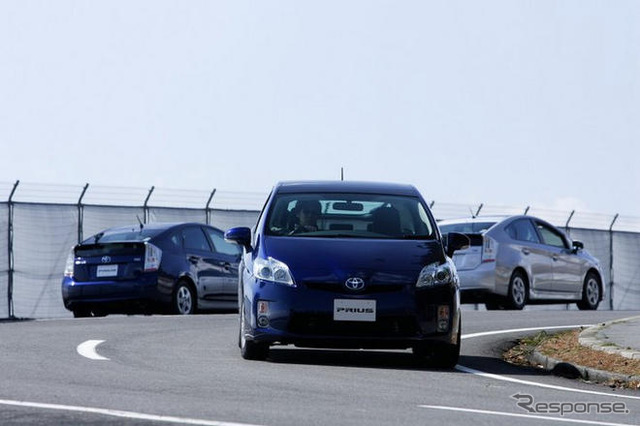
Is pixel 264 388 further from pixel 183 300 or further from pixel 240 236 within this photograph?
pixel 183 300

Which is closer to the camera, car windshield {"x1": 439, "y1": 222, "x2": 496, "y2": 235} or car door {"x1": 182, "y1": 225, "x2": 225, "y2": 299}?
car door {"x1": 182, "y1": 225, "x2": 225, "y2": 299}

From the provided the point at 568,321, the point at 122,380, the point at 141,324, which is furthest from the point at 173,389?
the point at 568,321

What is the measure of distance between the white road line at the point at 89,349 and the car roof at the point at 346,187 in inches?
89.4

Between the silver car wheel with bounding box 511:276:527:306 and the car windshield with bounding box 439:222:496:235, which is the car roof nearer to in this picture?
the car windshield with bounding box 439:222:496:235

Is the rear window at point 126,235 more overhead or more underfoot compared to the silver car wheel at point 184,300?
more overhead

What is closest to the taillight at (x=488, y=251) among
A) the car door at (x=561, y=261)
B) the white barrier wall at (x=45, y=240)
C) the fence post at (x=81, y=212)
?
the car door at (x=561, y=261)

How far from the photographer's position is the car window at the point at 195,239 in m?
22.6

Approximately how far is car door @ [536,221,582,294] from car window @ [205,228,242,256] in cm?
530

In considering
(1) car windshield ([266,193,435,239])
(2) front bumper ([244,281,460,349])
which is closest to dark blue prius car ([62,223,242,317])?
(1) car windshield ([266,193,435,239])

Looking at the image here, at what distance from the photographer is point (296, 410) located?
9078mm

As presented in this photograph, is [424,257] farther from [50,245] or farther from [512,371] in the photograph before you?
[50,245]

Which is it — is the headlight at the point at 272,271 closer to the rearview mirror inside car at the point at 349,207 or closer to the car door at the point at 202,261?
the rearview mirror inside car at the point at 349,207

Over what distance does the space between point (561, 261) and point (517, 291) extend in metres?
1.62

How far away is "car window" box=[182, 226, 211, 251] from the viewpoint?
22562 millimetres
